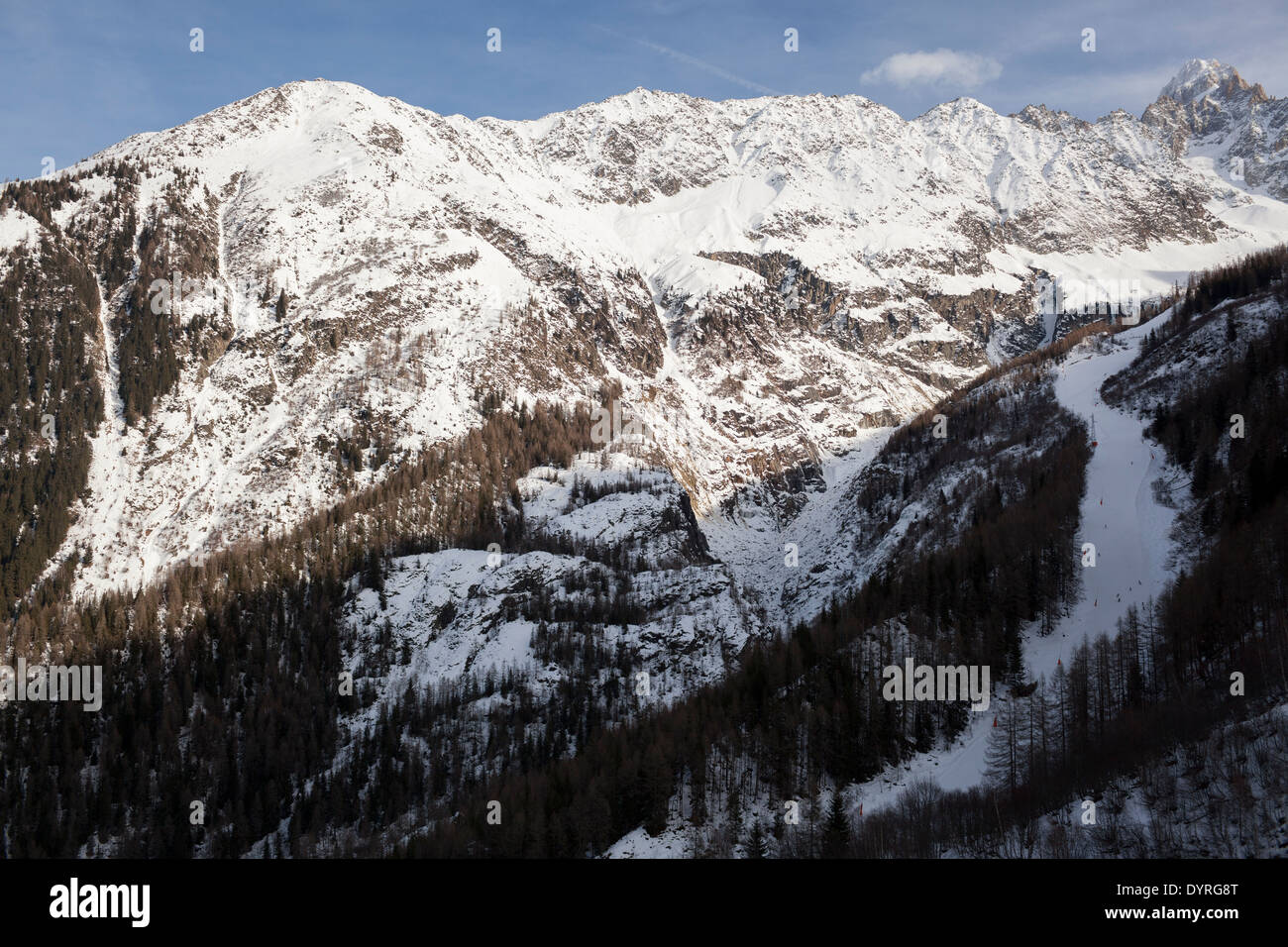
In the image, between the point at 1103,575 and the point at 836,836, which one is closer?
the point at 836,836

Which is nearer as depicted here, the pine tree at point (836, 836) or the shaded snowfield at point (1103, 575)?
the pine tree at point (836, 836)

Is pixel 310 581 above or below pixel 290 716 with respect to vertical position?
above

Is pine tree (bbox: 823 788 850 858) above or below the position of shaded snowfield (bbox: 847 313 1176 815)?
below

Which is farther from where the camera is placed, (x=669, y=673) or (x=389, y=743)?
(x=669, y=673)

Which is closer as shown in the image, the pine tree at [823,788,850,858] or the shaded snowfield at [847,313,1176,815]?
the pine tree at [823,788,850,858]

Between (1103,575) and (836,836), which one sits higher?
(1103,575)

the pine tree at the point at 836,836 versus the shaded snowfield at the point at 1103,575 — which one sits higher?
the shaded snowfield at the point at 1103,575
